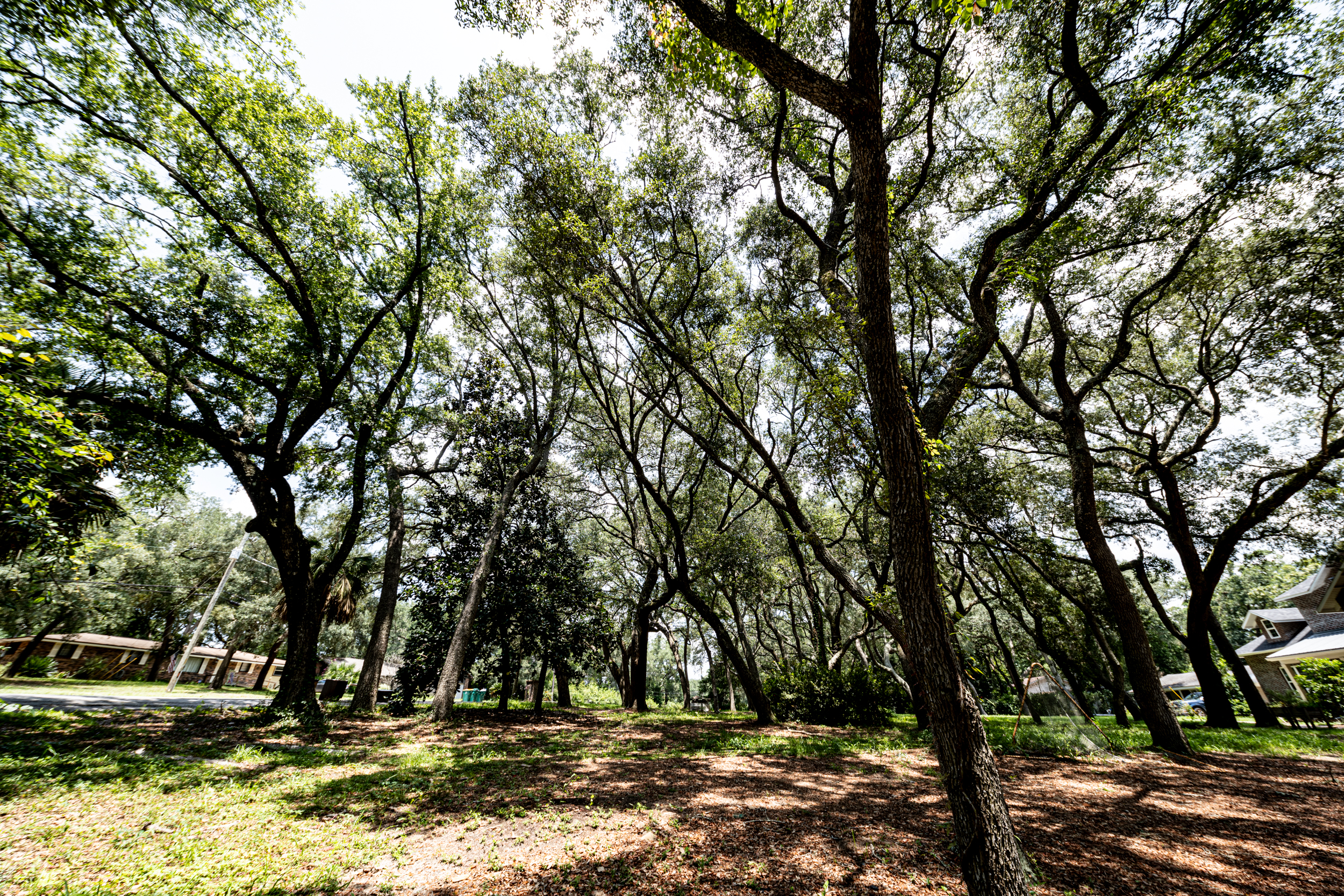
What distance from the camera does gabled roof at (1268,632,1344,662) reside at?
1764 cm

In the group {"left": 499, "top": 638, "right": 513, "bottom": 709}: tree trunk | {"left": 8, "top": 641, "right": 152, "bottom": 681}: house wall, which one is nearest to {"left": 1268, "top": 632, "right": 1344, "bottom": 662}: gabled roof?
{"left": 499, "top": 638, "right": 513, "bottom": 709}: tree trunk

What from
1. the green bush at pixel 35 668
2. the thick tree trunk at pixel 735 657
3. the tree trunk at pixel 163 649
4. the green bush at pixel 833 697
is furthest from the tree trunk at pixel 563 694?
the tree trunk at pixel 163 649

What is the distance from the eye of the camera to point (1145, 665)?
944 cm

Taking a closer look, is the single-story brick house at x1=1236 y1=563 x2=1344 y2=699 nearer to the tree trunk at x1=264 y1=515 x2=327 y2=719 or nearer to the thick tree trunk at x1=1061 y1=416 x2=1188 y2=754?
the thick tree trunk at x1=1061 y1=416 x2=1188 y2=754

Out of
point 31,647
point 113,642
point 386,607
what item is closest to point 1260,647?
point 386,607

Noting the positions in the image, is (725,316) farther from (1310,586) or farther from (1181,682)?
(1181,682)

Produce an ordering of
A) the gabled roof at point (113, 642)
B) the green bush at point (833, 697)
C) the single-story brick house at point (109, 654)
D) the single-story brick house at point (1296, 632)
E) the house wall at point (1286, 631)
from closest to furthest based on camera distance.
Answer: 1. the green bush at point (833, 697)
2. the single-story brick house at point (1296, 632)
3. the house wall at point (1286, 631)
4. the single-story brick house at point (109, 654)
5. the gabled roof at point (113, 642)

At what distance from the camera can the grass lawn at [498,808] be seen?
13.1 ft

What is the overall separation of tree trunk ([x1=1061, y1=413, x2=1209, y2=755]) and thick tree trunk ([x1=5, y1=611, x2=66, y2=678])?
1531 inches

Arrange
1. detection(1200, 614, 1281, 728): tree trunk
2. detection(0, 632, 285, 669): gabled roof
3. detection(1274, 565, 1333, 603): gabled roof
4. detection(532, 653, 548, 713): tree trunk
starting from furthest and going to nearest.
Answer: detection(0, 632, 285, 669): gabled roof < detection(1274, 565, 1333, 603): gabled roof < detection(532, 653, 548, 713): tree trunk < detection(1200, 614, 1281, 728): tree trunk

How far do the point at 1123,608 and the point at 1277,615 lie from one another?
28771 mm

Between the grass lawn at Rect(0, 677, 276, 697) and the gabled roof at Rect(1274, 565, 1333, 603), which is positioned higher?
Result: the gabled roof at Rect(1274, 565, 1333, 603)

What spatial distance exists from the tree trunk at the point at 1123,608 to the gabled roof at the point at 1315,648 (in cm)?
1608

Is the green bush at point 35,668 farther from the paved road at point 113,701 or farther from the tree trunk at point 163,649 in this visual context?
the paved road at point 113,701
